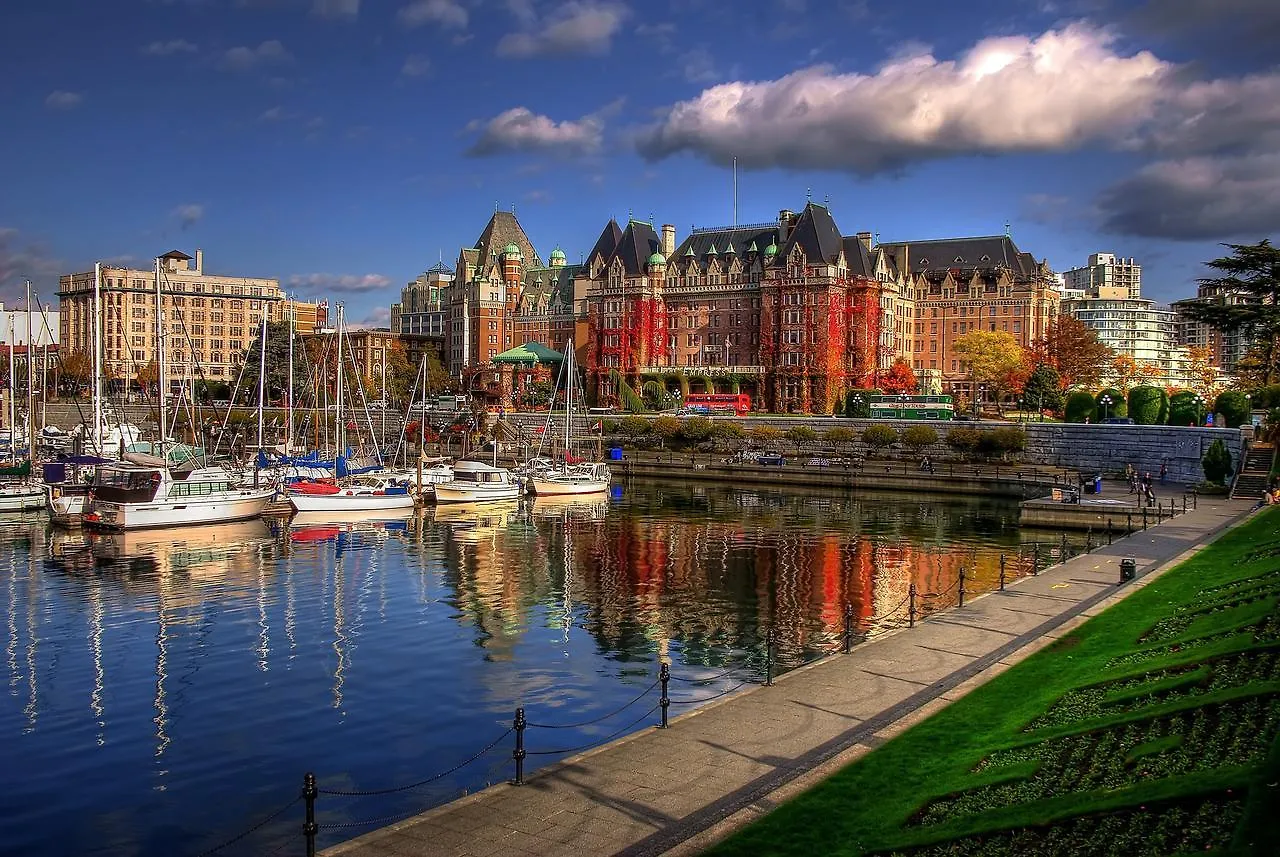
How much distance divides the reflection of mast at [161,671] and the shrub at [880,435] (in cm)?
7071

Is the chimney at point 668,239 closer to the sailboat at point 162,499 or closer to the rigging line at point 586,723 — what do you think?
the sailboat at point 162,499

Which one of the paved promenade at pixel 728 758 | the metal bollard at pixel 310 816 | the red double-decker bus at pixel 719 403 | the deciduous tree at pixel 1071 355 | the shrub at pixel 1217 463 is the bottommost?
the paved promenade at pixel 728 758

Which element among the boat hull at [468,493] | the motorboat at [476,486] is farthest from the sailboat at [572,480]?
the boat hull at [468,493]

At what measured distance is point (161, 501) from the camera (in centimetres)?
6356

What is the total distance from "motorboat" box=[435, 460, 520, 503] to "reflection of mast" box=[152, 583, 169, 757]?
3642cm

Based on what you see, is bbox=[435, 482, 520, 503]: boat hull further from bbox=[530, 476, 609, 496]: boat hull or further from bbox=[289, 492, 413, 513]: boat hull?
bbox=[289, 492, 413, 513]: boat hull


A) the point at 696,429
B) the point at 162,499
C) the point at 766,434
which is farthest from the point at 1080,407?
the point at 162,499

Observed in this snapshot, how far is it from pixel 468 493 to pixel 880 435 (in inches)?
1609

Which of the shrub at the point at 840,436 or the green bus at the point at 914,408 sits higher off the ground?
the green bus at the point at 914,408

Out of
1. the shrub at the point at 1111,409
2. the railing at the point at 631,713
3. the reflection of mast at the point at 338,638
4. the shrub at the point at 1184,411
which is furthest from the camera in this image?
the shrub at the point at 1111,409

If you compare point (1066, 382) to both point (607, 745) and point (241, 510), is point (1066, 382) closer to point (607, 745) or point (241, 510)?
point (241, 510)

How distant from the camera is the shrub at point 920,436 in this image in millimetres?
98812

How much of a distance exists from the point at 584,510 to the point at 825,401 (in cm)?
6548

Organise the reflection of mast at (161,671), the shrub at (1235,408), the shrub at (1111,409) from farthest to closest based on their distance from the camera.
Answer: the shrub at (1111,409) < the shrub at (1235,408) < the reflection of mast at (161,671)
